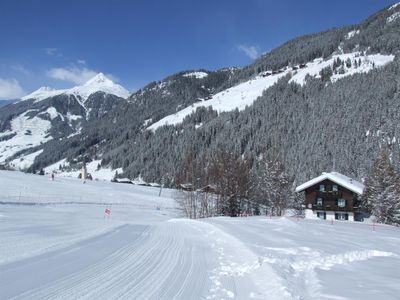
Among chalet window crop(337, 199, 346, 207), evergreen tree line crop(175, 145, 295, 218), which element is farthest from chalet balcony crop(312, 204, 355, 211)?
evergreen tree line crop(175, 145, 295, 218)

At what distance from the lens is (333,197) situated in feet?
241

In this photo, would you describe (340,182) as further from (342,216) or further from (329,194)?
(342,216)

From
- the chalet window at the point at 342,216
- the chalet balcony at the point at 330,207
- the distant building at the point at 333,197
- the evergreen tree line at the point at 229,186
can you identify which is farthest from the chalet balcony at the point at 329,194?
the evergreen tree line at the point at 229,186

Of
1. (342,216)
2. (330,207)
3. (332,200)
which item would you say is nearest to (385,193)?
(332,200)

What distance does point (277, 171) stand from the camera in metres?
60.2

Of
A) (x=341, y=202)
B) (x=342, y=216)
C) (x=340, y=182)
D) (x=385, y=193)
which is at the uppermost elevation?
(x=340, y=182)

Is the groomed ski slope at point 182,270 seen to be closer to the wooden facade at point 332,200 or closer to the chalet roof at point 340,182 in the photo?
the chalet roof at point 340,182

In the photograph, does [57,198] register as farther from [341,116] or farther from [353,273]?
[341,116]

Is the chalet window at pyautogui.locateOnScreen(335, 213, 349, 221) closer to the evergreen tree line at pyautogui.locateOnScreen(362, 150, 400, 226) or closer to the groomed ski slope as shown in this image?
the evergreen tree line at pyautogui.locateOnScreen(362, 150, 400, 226)

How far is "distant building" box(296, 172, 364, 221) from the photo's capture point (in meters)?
72.4

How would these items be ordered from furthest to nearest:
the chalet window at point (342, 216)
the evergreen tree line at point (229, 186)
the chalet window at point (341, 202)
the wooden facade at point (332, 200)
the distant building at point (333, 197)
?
1. the chalet window at point (342, 216)
2. the chalet window at point (341, 202)
3. the wooden facade at point (332, 200)
4. the distant building at point (333, 197)
5. the evergreen tree line at point (229, 186)

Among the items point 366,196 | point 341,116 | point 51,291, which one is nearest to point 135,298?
point 51,291

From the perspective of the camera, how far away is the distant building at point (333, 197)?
72.4 metres

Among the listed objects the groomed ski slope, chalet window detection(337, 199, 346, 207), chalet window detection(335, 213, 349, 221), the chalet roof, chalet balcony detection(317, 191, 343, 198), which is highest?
the chalet roof
